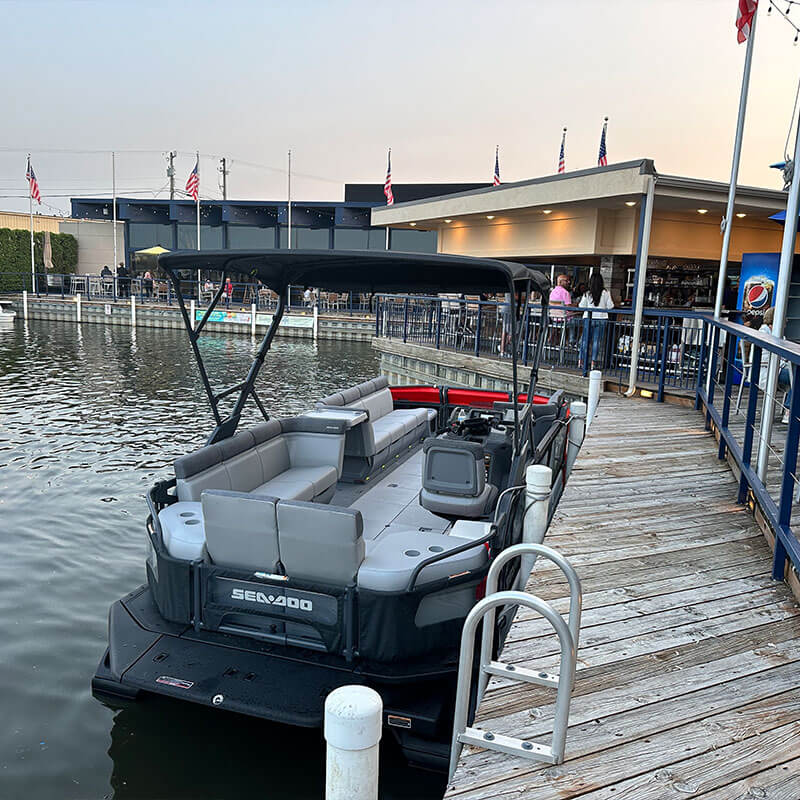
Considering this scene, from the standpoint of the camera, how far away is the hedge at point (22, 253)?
38750mm

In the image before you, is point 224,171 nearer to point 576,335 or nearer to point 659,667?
point 576,335

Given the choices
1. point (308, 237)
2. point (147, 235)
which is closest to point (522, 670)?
point (308, 237)

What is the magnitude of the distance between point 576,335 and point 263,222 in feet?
102

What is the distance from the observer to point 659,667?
10.0 ft

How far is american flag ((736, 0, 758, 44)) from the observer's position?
9141mm

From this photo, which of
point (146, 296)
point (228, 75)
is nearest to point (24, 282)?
point (146, 296)

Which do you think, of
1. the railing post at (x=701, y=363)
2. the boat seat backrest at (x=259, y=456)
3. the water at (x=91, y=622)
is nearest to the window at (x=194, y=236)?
the water at (x=91, y=622)

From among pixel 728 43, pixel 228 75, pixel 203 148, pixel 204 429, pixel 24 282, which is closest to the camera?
pixel 204 429

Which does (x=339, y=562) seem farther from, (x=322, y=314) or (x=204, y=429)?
(x=322, y=314)

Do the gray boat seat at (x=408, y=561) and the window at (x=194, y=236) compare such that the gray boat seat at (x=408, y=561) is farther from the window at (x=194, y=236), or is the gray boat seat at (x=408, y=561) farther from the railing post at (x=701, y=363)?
the window at (x=194, y=236)

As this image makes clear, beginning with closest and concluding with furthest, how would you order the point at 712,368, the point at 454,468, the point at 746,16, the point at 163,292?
the point at 454,468 < the point at 712,368 < the point at 746,16 < the point at 163,292

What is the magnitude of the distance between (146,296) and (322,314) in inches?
408

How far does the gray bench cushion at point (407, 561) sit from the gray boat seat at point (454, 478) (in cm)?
93

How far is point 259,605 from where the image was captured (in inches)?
159
